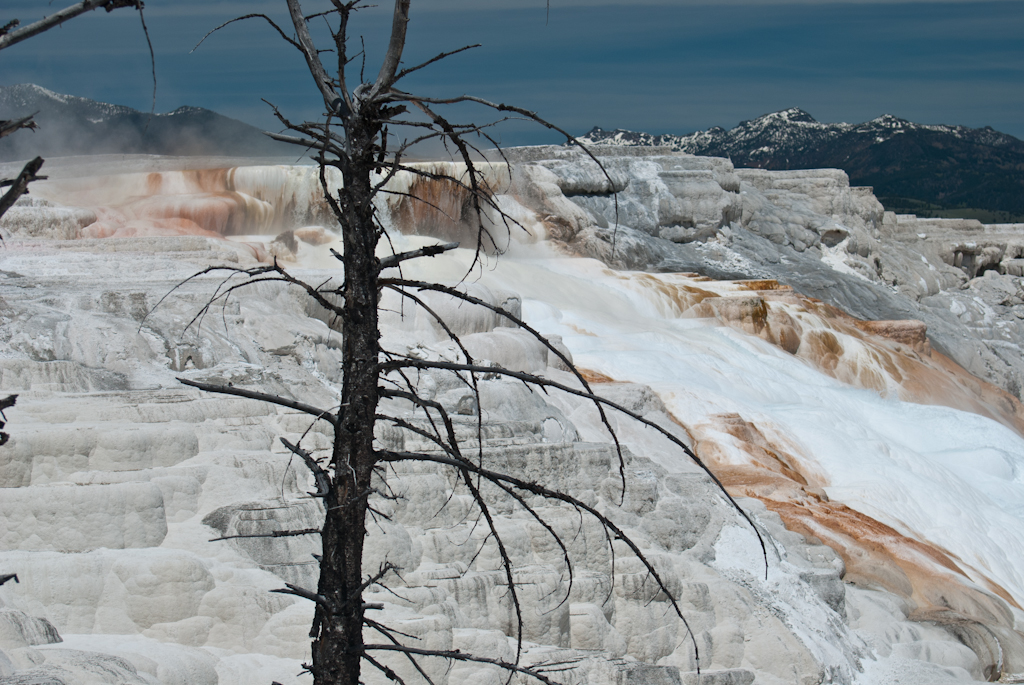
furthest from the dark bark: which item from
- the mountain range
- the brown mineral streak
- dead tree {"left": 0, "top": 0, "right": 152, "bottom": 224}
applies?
the mountain range

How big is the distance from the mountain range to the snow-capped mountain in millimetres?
112399

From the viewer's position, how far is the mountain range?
153 m

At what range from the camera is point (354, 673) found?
2842mm

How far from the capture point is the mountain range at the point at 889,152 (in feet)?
502

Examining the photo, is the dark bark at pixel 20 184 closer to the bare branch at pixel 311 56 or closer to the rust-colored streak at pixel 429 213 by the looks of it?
the bare branch at pixel 311 56

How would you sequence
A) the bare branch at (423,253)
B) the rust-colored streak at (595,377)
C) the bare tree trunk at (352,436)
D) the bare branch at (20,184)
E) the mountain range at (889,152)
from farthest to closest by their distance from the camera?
1. the mountain range at (889,152)
2. the rust-colored streak at (595,377)
3. the bare tree trunk at (352,436)
4. the bare branch at (423,253)
5. the bare branch at (20,184)

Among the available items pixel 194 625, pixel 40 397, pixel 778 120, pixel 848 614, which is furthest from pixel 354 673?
pixel 778 120

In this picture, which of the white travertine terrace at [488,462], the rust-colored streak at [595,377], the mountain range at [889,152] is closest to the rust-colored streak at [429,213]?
the white travertine terrace at [488,462]

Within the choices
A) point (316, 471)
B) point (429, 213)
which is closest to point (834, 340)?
point (429, 213)

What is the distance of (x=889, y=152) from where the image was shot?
172m

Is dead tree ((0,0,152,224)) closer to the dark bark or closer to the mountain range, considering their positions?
the dark bark

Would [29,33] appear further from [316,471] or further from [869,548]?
[869,548]

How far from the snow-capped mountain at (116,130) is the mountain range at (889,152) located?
11240 cm

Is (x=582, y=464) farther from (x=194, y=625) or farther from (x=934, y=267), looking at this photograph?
(x=934, y=267)
